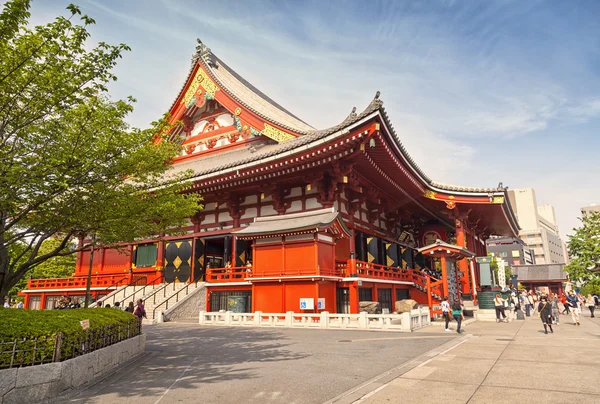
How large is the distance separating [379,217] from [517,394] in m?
21.4

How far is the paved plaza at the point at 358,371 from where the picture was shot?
6.53 meters

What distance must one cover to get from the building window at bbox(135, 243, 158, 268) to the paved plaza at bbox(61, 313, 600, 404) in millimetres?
14106

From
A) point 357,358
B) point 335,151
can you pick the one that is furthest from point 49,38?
point 335,151

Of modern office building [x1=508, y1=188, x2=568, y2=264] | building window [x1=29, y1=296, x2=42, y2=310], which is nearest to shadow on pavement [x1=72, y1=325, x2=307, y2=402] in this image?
building window [x1=29, y1=296, x2=42, y2=310]

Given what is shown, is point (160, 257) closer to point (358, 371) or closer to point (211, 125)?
point (211, 125)

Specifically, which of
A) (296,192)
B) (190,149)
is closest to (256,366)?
(296,192)

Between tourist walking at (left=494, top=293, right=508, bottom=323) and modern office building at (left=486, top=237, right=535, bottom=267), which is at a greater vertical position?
modern office building at (left=486, top=237, right=535, bottom=267)

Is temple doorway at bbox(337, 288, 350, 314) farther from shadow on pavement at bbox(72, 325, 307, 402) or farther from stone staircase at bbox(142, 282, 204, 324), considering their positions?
stone staircase at bbox(142, 282, 204, 324)

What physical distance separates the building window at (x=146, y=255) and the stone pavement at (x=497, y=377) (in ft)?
68.0

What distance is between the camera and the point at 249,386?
23.7 ft

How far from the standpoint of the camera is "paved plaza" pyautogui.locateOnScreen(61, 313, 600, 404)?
653cm

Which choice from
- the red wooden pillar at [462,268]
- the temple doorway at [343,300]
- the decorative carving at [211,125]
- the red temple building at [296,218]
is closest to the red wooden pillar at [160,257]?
the red temple building at [296,218]

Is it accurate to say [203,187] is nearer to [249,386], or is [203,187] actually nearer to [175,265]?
[175,265]

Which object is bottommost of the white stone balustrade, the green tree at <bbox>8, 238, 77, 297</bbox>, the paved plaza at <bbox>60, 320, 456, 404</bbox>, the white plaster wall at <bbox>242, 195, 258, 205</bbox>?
the paved plaza at <bbox>60, 320, 456, 404</bbox>
